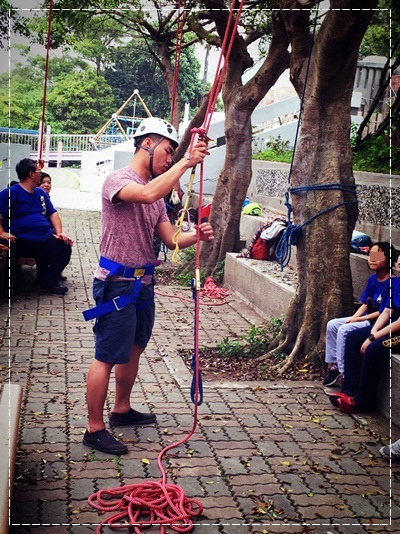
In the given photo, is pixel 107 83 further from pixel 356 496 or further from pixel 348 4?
pixel 356 496

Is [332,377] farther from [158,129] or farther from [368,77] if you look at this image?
[368,77]

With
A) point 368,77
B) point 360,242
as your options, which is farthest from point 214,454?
point 368,77

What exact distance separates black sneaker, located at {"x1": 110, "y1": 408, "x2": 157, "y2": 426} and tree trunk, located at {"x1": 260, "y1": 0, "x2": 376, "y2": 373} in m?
2.00

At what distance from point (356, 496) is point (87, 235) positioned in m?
13.1

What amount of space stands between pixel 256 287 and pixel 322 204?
3030 mm

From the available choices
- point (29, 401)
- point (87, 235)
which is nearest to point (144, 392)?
point (29, 401)

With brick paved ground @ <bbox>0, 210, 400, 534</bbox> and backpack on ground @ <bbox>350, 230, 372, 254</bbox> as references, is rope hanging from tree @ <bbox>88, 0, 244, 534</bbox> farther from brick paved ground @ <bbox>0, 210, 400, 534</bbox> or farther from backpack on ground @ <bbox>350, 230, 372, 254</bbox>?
backpack on ground @ <bbox>350, 230, 372, 254</bbox>

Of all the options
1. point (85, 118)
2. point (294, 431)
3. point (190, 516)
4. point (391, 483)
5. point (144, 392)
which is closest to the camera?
point (190, 516)

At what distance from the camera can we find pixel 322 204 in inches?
289

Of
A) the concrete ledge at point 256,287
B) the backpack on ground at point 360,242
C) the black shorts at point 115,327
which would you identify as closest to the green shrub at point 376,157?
the backpack on ground at point 360,242

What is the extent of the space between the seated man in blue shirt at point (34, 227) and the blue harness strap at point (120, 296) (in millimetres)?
5143

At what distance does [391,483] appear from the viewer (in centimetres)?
475

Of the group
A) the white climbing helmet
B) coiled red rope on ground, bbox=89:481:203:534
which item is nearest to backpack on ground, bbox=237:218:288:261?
the white climbing helmet

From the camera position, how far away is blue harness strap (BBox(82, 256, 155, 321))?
4988mm
